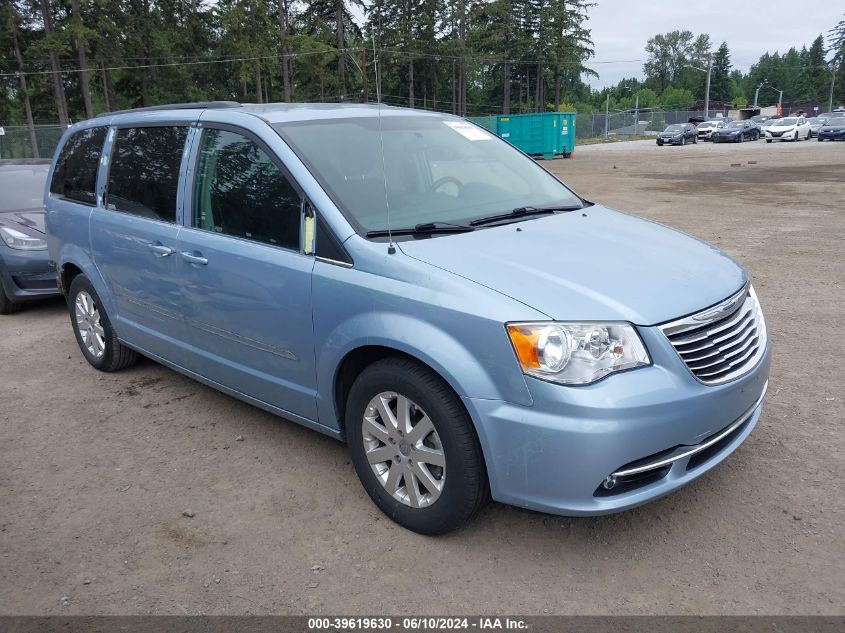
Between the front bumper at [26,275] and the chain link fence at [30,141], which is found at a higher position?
the chain link fence at [30,141]

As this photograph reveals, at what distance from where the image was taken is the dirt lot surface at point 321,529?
274 cm

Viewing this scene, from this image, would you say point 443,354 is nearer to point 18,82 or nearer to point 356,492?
point 356,492

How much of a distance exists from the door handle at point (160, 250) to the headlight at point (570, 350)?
7.64 ft

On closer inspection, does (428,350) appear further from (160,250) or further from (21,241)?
(21,241)

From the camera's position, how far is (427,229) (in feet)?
10.8

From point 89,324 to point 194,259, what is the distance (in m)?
2.03

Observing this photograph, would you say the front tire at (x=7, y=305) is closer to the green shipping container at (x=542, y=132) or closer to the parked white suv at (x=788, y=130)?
the green shipping container at (x=542, y=132)

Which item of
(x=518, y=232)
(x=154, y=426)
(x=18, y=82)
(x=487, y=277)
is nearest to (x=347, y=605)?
(x=487, y=277)

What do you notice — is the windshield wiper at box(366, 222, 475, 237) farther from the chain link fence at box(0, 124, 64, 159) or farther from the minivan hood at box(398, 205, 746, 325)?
the chain link fence at box(0, 124, 64, 159)

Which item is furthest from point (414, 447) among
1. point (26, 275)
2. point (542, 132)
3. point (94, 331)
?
point (542, 132)

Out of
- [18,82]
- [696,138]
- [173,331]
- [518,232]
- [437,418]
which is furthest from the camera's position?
[696,138]

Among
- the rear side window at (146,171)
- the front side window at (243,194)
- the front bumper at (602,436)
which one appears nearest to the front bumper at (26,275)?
the rear side window at (146,171)

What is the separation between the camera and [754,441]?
3834 mm

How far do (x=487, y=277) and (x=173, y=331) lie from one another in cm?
230
